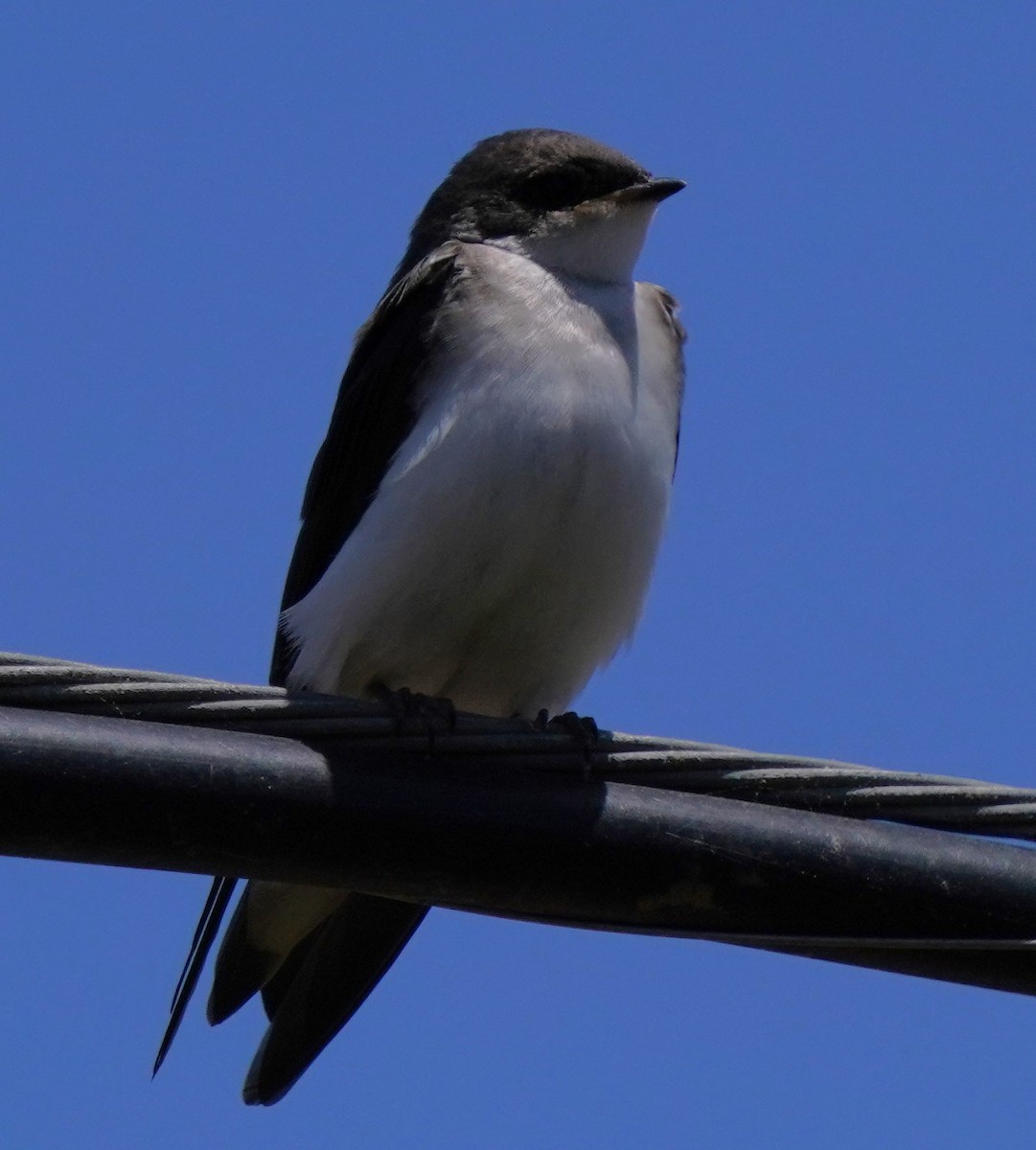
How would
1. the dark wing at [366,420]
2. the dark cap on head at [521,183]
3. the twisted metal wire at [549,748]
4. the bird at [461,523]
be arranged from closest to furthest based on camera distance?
the twisted metal wire at [549,748] → the bird at [461,523] → the dark wing at [366,420] → the dark cap on head at [521,183]

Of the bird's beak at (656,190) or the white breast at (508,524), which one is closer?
the white breast at (508,524)

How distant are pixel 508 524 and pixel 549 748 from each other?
1.87 metres

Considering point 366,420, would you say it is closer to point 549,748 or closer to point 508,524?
point 508,524

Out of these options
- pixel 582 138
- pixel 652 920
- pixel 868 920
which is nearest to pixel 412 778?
pixel 652 920

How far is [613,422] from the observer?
5.73 metres

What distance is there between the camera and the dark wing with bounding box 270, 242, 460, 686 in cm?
612

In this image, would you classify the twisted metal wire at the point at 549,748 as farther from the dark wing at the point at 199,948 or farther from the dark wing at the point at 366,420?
the dark wing at the point at 366,420

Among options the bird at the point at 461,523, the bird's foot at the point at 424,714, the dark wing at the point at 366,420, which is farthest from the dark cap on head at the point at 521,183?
the bird's foot at the point at 424,714

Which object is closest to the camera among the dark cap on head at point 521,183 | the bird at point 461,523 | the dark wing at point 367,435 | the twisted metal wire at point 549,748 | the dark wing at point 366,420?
the twisted metal wire at point 549,748

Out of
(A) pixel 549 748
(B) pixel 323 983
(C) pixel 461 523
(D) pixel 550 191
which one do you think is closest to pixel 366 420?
(C) pixel 461 523

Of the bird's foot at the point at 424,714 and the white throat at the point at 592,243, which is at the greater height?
the white throat at the point at 592,243

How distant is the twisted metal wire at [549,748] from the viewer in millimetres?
3502

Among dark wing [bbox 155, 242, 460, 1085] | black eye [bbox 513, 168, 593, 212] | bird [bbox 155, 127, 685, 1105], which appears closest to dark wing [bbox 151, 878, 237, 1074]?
bird [bbox 155, 127, 685, 1105]

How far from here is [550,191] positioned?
6.96 m
